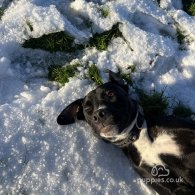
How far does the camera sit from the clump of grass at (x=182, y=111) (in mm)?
6492

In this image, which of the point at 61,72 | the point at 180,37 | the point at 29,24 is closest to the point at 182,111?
the point at 180,37

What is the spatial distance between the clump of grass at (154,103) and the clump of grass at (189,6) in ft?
4.95

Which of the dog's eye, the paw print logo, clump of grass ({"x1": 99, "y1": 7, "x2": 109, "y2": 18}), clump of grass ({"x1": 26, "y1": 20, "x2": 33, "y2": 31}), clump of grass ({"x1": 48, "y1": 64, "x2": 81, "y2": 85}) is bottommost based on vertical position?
the paw print logo

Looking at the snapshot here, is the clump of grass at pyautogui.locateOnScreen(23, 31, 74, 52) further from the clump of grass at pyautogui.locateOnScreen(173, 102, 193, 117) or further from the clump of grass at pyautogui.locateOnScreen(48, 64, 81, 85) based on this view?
the clump of grass at pyautogui.locateOnScreen(173, 102, 193, 117)

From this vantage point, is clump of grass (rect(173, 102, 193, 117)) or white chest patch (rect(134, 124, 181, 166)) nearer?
white chest patch (rect(134, 124, 181, 166))

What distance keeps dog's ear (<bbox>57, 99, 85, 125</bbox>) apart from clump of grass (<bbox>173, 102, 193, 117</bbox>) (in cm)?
134

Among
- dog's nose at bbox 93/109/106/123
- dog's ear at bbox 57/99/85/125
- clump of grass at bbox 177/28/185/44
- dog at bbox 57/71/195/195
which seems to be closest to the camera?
dog's nose at bbox 93/109/106/123

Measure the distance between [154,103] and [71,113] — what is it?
1.16 metres

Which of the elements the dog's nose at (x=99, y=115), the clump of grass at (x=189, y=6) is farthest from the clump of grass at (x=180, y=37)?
the dog's nose at (x=99, y=115)

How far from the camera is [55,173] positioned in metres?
5.76

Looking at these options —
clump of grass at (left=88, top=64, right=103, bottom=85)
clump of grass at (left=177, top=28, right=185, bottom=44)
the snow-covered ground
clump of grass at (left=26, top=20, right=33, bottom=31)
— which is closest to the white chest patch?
the snow-covered ground

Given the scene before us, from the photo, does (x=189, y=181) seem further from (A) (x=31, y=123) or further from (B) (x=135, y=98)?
(A) (x=31, y=123)

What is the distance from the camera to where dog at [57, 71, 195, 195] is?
5711 millimetres

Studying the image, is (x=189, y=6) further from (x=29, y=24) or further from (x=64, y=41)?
(x=29, y=24)
